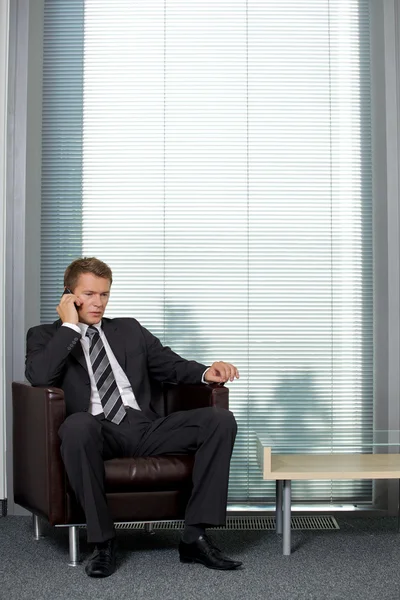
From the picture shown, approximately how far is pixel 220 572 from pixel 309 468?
1.90ft

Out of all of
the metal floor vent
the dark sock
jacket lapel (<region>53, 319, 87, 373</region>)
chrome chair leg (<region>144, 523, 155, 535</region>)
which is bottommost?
the metal floor vent

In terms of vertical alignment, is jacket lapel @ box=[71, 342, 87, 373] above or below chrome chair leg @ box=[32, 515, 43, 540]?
above

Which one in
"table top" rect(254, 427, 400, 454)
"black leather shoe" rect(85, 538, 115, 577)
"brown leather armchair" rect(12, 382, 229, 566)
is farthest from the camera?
"table top" rect(254, 427, 400, 454)

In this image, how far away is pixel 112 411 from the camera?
3.28 metres

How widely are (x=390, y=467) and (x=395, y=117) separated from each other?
5.87 feet

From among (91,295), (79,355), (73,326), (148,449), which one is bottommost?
(148,449)

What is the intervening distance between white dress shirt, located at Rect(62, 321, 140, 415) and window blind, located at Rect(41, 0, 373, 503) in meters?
0.67

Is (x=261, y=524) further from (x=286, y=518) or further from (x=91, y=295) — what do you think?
(x=91, y=295)

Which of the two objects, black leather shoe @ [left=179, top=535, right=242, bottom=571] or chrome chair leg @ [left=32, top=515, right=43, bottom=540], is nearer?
black leather shoe @ [left=179, top=535, right=242, bottom=571]

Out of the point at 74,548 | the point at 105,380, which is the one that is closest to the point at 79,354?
the point at 105,380

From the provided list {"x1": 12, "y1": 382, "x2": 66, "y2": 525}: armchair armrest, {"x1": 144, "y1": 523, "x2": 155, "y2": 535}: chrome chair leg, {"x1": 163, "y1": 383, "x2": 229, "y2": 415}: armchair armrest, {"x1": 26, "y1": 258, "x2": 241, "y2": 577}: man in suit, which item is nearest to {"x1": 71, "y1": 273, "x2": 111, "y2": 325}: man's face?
{"x1": 26, "y1": 258, "x2": 241, "y2": 577}: man in suit

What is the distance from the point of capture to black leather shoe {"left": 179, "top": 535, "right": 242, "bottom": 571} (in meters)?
2.95

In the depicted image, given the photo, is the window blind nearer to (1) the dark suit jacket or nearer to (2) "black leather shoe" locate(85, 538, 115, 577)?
(1) the dark suit jacket

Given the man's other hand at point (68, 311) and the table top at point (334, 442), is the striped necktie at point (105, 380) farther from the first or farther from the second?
the table top at point (334, 442)
